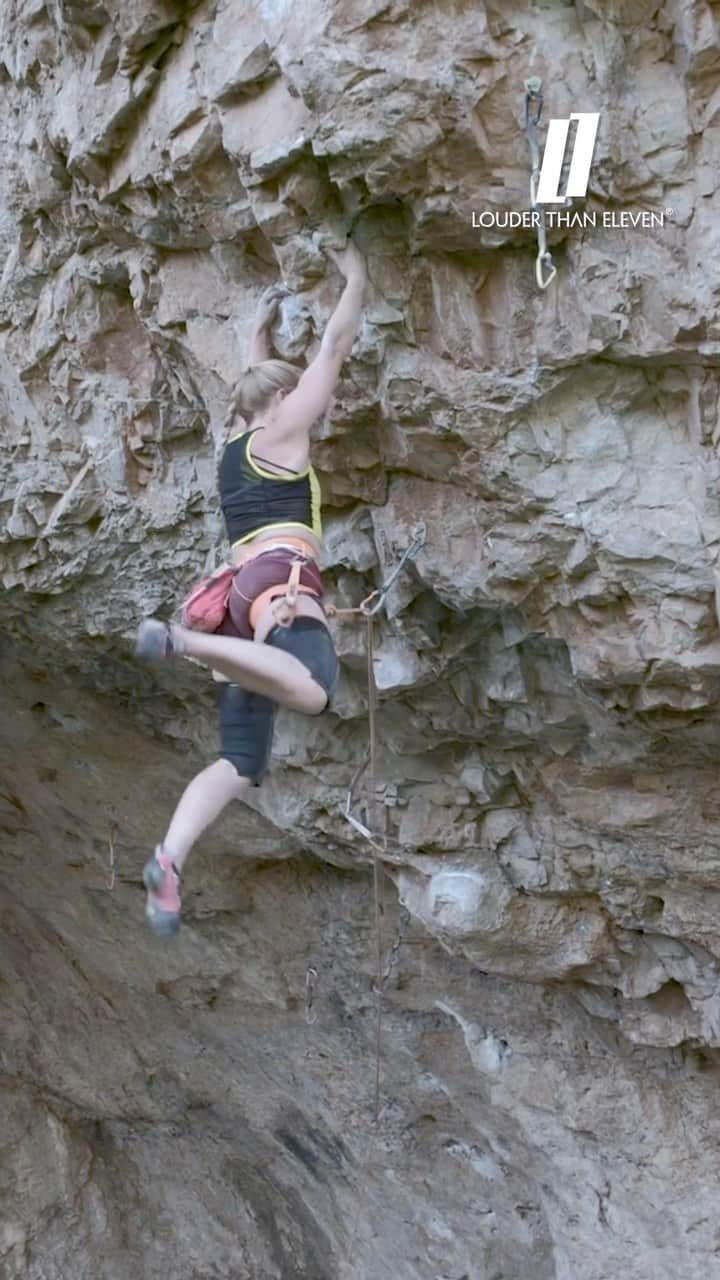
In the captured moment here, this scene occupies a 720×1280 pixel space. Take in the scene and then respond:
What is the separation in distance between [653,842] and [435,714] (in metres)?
0.73

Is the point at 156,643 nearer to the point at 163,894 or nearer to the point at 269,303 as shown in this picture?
the point at 163,894

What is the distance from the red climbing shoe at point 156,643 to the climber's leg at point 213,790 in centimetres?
27

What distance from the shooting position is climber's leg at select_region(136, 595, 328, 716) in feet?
8.18

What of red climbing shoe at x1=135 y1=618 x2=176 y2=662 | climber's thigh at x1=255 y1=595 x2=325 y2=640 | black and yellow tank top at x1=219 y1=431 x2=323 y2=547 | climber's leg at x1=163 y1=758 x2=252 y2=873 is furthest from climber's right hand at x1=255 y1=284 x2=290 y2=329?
climber's leg at x1=163 y1=758 x2=252 y2=873

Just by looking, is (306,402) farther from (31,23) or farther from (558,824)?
(558,824)

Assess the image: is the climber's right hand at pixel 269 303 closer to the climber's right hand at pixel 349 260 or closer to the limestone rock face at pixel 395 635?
the limestone rock face at pixel 395 635

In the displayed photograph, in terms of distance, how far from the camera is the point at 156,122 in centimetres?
301

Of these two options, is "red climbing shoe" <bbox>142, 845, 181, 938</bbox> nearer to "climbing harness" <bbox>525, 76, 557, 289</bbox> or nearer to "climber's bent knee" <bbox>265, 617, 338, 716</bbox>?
"climber's bent knee" <bbox>265, 617, 338, 716</bbox>

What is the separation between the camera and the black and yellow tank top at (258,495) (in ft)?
9.05

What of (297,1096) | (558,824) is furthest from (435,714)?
(297,1096)

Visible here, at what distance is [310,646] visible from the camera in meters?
2.62

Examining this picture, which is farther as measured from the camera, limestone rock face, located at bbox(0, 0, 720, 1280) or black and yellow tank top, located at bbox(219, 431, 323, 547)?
black and yellow tank top, located at bbox(219, 431, 323, 547)

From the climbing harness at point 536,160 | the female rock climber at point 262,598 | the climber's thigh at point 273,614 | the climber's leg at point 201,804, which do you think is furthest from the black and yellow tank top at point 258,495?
the climbing harness at point 536,160

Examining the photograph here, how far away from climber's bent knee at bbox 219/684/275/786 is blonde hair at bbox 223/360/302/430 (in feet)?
2.06
